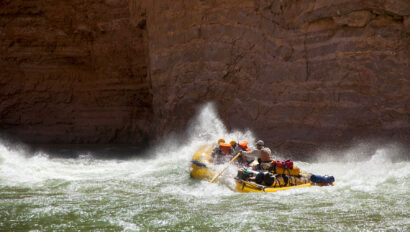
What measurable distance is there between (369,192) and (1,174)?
21.4ft

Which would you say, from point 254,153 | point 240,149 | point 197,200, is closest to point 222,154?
point 240,149

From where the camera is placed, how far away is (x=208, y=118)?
11672mm

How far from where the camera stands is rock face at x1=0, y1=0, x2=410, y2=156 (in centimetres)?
845

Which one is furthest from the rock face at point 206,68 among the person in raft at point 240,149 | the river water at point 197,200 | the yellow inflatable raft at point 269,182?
the yellow inflatable raft at point 269,182

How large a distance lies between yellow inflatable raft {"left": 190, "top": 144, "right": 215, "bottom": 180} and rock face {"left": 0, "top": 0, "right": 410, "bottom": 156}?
6.67 ft

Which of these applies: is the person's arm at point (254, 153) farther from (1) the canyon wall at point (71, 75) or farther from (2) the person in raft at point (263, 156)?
(1) the canyon wall at point (71, 75)

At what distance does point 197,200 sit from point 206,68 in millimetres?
5988

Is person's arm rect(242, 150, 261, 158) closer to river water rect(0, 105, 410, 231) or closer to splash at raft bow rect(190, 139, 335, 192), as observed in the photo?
splash at raft bow rect(190, 139, 335, 192)

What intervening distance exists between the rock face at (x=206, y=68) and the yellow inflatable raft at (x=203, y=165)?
80.0 inches

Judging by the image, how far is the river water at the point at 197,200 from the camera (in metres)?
4.92

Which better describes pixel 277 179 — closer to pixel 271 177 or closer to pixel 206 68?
pixel 271 177

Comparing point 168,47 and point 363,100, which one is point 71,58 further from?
point 363,100

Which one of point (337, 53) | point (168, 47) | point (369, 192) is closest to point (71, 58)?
point (168, 47)

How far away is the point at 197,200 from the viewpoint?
6223 mm
